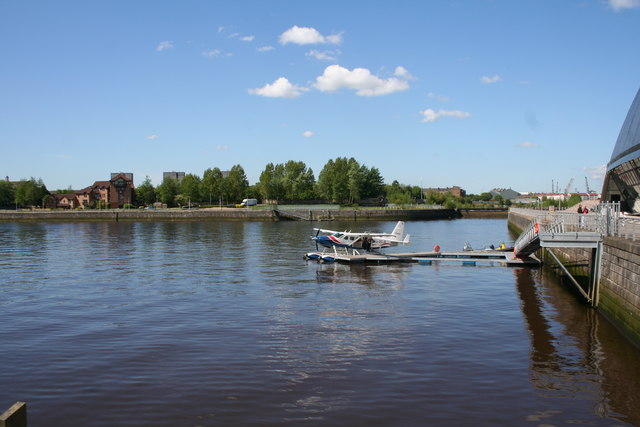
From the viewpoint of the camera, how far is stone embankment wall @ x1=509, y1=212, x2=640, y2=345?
18.0 metres

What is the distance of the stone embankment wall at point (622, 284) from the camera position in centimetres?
1805

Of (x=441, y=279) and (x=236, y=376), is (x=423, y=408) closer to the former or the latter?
(x=236, y=376)

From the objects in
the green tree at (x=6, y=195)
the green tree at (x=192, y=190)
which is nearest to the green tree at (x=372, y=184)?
A: the green tree at (x=192, y=190)

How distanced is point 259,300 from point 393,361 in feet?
38.9

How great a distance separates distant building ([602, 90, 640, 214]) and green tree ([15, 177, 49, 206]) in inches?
7396

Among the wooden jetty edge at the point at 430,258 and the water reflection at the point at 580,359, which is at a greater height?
the wooden jetty edge at the point at 430,258

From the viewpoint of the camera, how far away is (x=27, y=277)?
1409 inches

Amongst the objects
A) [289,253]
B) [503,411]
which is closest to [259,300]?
[503,411]

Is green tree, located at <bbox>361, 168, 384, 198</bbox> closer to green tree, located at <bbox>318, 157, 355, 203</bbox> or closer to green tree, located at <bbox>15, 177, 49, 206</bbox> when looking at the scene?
green tree, located at <bbox>318, 157, 355, 203</bbox>

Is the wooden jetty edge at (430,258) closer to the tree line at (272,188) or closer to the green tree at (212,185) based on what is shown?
the tree line at (272,188)

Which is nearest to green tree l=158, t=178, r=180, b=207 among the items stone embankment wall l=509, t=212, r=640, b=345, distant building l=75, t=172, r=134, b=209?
distant building l=75, t=172, r=134, b=209

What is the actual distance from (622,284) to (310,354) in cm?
1253

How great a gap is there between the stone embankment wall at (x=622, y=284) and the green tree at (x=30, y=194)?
8040 inches

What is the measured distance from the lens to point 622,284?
19.9 metres
